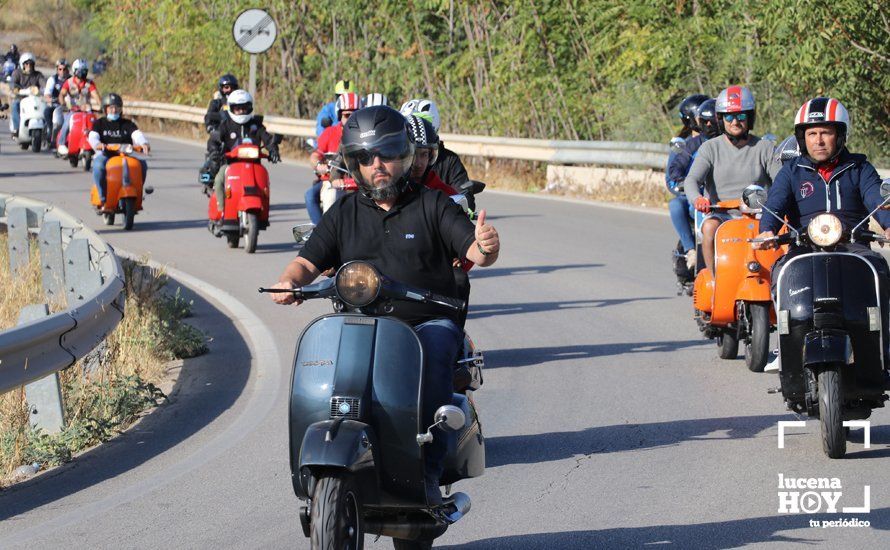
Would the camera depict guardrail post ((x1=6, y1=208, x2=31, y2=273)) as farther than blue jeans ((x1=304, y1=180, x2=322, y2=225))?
No

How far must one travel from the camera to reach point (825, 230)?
8.14 meters

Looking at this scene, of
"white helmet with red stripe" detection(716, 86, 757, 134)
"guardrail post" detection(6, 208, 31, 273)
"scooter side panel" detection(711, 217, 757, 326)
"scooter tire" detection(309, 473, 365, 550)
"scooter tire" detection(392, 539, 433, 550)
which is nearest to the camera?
"scooter tire" detection(309, 473, 365, 550)

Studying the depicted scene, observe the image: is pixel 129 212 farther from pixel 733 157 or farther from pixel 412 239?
pixel 412 239

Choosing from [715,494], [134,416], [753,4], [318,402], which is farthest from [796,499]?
[753,4]

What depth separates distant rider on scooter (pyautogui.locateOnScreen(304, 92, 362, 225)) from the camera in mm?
14516

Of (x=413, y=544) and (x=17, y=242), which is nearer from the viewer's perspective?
(x=413, y=544)

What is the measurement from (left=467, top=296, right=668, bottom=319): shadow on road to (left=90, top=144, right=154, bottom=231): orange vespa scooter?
25.4 ft

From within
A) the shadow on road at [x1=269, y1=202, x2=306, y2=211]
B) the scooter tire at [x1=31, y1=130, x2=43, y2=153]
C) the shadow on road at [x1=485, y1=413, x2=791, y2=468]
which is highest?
the scooter tire at [x1=31, y1=130, x2=43, y2=153]

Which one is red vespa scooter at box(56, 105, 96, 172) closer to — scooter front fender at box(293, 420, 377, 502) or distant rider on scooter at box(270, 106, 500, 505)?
distant rider on scooter at box(270, 106, 500, 505)

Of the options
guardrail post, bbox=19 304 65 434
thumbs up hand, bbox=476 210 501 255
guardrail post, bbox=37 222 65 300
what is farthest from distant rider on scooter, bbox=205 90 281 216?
thumbs up hand, bbox=476 210 501 255

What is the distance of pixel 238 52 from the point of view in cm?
3906

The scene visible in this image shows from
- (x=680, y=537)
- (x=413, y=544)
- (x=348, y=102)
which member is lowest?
(x=680, y=537)

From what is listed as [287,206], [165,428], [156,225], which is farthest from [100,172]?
[165,428]

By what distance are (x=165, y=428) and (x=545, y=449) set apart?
7.50 feet
